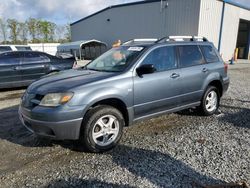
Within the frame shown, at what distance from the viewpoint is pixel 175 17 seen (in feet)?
60.5

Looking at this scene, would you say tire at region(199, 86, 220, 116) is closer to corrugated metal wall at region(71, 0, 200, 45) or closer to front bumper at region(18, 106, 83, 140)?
front bumper at region(18, 106, 83, 140)

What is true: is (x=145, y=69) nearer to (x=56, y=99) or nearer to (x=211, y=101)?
(x=56, y=99)

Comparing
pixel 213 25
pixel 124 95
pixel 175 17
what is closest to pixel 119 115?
pixel 124 95

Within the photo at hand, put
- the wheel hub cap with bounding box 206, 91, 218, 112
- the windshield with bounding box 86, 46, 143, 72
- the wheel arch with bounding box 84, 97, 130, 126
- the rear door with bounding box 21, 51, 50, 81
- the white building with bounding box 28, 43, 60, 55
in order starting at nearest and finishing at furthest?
the wheel arch with bounding box 84, 97, 130, 126
the windshield with bounding box 86, 46, 143, 72
the wheel hub cap with bounding box 206, 91, 218, 112
the rear door with bounding box 21, 51, 50, 81
the white building with bounding box 28, 43, 60, 55

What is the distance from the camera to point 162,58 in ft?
14.7

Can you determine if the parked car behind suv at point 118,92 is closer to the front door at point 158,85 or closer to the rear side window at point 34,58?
the front door at point 158,85

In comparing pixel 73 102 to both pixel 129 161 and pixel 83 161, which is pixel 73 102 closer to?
pixel 83 161

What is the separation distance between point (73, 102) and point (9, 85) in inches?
238

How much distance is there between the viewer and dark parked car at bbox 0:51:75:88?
814 centimetres

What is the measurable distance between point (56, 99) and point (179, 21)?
16.9 meters

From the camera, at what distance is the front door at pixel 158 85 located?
4.02 m

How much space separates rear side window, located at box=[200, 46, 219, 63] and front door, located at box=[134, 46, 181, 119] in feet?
3.64

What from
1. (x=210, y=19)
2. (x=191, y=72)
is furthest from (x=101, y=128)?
(x=210, y=19)

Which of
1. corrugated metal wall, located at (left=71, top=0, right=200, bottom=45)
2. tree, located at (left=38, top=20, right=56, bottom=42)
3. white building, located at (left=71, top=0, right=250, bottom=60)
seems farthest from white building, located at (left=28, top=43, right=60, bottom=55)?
tree, located at (left=38, top=20, right=56, bottom=42)
